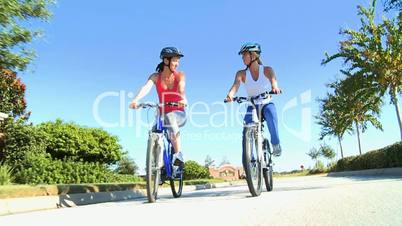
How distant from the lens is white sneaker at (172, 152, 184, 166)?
814 cm

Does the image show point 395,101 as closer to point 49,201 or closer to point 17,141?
point 17,141

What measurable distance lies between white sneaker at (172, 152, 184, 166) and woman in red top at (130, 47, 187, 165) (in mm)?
184

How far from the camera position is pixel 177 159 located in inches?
322

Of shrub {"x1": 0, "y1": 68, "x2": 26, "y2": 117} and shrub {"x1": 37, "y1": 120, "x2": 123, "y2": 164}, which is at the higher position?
shrub {"x1": 0, "y1": 68, "x2": 26, "y2": 117}

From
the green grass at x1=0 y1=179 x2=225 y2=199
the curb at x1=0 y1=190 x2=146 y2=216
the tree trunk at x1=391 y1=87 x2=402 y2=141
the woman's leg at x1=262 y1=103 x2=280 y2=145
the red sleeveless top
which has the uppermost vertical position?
the tree trunk at x1=391 y1=87 x2=402 y2=141

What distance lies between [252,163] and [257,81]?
1.49 metres

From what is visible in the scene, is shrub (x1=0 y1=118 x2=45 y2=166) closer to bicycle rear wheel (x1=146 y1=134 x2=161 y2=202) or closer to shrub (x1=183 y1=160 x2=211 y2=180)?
bicycle rear wheel (x1=146 y1=134 x2=161 y2=202)

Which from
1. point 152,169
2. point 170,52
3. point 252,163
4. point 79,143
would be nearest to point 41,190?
point 152,169

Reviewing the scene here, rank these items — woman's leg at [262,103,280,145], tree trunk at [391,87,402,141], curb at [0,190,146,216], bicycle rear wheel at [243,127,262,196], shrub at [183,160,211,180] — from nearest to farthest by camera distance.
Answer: bicycle rear wheel at [243,127,262,196]
curb at [0,190,146,216]
woman's leg at [262,103,280,145]
tree trunk at [391,87,402,141]
shrub at [183,160,211,180]

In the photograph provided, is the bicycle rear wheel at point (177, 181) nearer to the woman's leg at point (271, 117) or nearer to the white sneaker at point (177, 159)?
the white sneaker at point (177, 159)

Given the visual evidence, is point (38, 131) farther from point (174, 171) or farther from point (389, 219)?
point (389, 219)

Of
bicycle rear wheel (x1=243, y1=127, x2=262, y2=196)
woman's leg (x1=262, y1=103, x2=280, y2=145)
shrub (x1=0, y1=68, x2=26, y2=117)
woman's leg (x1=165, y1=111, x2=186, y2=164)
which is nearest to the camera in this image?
bicycle rear wheel (x1=243, y1=127, x2=262, y2=196)

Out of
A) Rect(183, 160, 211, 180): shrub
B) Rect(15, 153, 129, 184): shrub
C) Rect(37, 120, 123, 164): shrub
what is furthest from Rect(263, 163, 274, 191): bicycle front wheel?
Rect(183, 160, 211, 180): shrub

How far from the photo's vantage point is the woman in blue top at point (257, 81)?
7714mm
